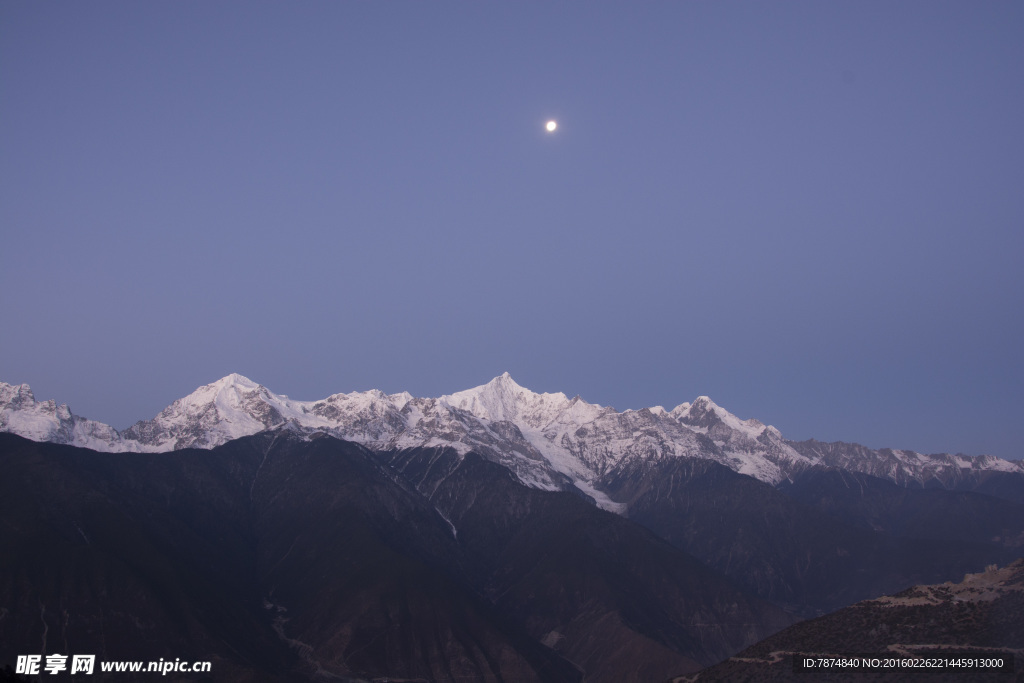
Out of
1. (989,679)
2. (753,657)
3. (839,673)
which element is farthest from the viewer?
(753,657)

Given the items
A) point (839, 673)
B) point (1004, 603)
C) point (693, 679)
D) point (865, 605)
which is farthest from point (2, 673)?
point (1004, 603)

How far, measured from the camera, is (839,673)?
11388 cm

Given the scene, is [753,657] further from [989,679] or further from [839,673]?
[989,679]

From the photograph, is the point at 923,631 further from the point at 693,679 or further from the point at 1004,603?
the point at 693,679

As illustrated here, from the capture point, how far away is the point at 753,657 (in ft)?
414

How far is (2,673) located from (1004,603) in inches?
4921

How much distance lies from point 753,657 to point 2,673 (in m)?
96.8

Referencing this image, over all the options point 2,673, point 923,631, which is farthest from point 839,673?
point 2,673

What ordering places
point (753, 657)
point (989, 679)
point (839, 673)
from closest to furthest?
point (989, 679) < point (839, 673) < point (753, 657)

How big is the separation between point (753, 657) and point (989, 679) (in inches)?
1189

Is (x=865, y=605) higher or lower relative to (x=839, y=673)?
higher

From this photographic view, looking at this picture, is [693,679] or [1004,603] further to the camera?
[693,679]

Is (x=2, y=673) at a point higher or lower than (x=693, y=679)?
higher

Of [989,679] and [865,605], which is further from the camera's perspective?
[865,605]
